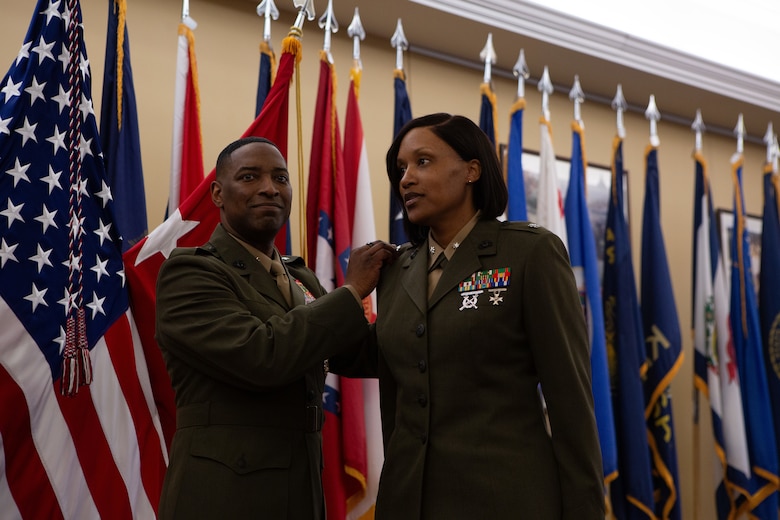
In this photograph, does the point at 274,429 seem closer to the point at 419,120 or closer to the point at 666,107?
the point at 419,120

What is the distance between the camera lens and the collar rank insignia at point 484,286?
5.54 ft

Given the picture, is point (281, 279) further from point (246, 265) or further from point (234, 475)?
point (234, 475)

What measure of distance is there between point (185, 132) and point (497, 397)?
201 centimetres

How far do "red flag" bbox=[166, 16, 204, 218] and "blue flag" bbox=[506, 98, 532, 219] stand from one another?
1.54 m

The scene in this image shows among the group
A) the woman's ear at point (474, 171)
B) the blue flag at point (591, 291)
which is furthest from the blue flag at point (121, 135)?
the blue flag at point (591, 291)

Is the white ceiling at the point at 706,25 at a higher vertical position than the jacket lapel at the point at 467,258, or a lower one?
higher

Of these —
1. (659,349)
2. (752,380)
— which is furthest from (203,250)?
(752,380)

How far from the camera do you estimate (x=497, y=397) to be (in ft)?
5.36

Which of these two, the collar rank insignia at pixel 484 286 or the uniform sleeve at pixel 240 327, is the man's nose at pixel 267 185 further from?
the collar rank insignia at pixel 484 286

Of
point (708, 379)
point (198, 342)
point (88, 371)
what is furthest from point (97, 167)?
point (708, 379)

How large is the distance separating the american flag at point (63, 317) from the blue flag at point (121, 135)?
1.04 feet

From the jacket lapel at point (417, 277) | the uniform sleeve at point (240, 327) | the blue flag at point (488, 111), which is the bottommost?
the uniform sleeve at point (240, 327)

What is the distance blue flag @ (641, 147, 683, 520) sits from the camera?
13.2 feet

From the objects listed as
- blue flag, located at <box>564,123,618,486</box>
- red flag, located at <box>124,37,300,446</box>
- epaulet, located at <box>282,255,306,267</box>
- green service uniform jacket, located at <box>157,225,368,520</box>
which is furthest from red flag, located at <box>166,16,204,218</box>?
blue flag, located at <box>564,123,618,486</box>
